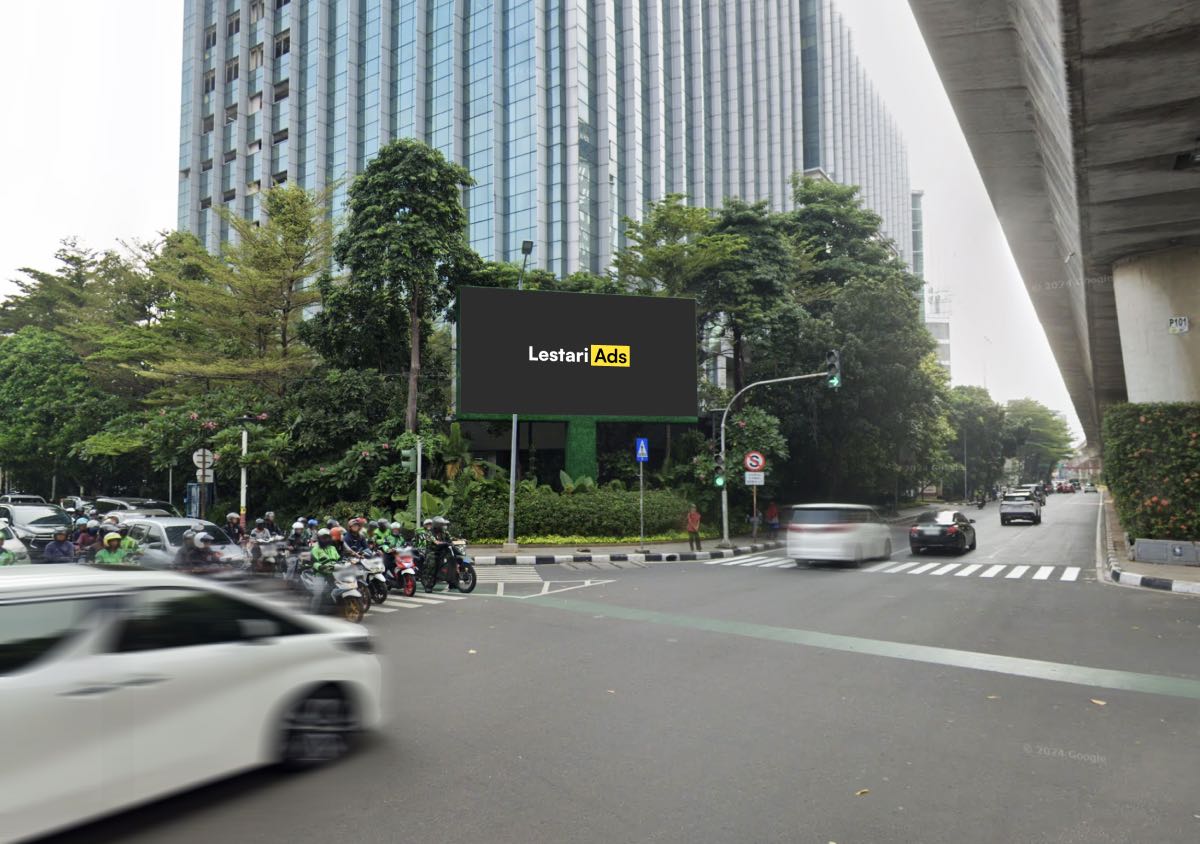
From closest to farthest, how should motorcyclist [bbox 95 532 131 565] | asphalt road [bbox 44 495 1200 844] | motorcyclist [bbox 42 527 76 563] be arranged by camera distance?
1. asphalt road [bbox 44 495 1200 844]
2. motorcyclist [bbox 95 532 131 565]
3. motorcyclist [bbox 42 527 76 563]

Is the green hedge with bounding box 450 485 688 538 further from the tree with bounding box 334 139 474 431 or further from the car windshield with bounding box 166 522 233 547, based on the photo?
the car windshield with bounding box 166 522 233 547

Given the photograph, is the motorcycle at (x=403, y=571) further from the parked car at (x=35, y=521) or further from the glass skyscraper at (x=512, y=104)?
the glass skyscraper at (x=512, y=104)

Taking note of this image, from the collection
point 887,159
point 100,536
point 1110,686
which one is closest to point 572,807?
point 1110,686

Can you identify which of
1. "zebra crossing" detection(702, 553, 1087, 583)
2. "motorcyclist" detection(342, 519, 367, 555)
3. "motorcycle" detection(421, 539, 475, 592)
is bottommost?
"zebra crossing" detection(702, 553, 1087, 583)

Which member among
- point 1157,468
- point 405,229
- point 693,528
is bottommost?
point 693,528

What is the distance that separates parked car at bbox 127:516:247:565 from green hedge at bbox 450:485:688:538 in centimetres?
875

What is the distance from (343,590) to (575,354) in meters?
15.6

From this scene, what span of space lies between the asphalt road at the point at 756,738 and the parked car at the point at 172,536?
5551 mm

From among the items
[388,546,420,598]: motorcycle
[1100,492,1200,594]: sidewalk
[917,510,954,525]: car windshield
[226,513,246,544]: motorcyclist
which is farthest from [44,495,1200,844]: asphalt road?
[917,510,954,525]: car windshield

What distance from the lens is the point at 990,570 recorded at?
17859 mm

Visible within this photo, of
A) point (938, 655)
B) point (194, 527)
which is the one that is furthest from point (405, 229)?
point (938, 655)

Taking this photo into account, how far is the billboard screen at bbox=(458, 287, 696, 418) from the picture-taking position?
24.6 meters

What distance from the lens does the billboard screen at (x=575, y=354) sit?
24.6 m

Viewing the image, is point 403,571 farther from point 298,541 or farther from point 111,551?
point 111,551
